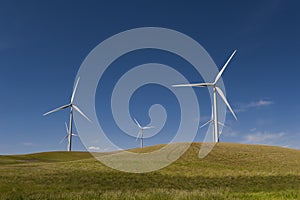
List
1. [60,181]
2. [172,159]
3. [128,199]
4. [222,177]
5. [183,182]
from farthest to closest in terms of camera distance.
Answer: [172,159] → [222,177] → [183,182] → [60,181] → [128,199]

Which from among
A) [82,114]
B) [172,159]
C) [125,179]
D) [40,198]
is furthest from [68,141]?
[40,198]

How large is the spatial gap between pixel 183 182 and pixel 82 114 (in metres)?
49.5

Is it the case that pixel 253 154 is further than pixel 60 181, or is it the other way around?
pixel 253 154

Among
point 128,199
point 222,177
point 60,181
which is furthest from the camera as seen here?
point 222,177

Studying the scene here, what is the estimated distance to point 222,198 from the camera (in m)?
14.1

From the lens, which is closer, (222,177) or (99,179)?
(99,179)

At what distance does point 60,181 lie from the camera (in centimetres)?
2612

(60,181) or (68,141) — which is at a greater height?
(68,141)

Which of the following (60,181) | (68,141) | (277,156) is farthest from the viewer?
(68,141)

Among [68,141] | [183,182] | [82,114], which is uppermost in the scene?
[82,114]

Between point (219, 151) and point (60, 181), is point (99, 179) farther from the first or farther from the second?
point (219, 151)

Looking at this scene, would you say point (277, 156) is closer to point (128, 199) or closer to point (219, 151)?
point (219, 151)

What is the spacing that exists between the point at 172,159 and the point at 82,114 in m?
29.8

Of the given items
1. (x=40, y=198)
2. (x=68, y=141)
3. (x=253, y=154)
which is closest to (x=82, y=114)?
(x=68, y=141)
